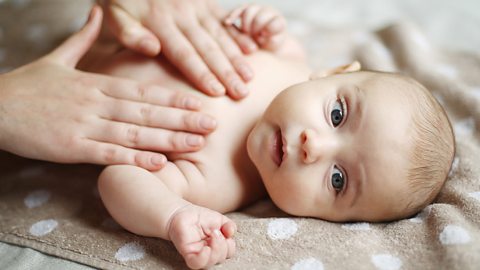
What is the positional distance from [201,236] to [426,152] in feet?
1.56

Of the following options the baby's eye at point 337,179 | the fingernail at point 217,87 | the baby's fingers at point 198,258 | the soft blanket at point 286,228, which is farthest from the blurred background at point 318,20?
the baby's fingers at point 198,258

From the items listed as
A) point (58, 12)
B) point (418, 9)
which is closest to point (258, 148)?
point (58, 12)

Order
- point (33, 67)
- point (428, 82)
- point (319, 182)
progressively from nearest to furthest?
point (319, 182), point (33, 67), point (428, 82)

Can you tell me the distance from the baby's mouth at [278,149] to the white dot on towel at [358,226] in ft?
0.62

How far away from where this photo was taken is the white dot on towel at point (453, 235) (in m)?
0.95

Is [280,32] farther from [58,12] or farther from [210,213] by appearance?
[58,12]

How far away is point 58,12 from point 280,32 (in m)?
0.82

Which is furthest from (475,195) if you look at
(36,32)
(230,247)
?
(36,32)

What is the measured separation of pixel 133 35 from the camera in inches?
49.6

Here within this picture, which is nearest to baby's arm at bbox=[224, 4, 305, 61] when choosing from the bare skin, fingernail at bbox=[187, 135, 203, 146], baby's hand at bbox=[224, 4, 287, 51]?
baby's hand at bbox=[224, 4, 287, 51]

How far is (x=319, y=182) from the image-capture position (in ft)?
3.59

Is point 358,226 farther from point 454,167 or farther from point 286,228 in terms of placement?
point 454,167

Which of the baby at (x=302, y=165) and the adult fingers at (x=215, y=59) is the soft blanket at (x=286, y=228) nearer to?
the baby at (x=302, y=165)

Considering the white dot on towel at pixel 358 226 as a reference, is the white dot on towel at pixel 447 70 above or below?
above
